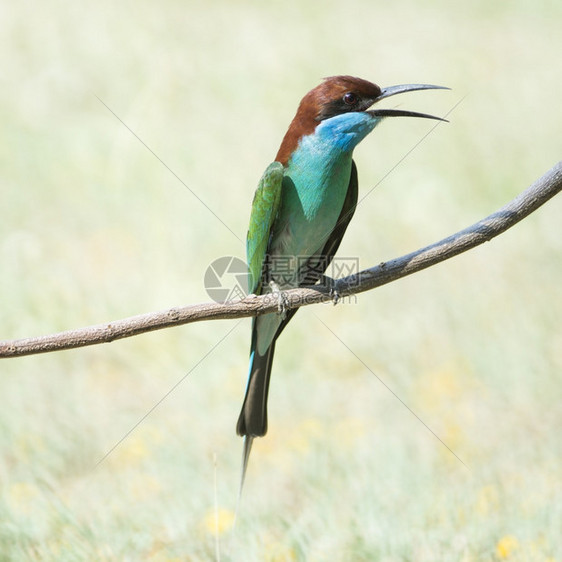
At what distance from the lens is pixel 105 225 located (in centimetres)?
516

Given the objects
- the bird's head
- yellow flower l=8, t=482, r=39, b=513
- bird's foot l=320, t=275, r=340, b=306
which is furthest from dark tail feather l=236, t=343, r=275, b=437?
the bird's head

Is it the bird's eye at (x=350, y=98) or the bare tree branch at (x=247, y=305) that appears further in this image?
the bird's eye at (x=350, y=98)

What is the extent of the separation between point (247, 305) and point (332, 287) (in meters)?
0.51

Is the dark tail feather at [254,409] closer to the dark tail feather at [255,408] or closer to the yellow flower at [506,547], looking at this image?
the dark tail feather at [255,408]

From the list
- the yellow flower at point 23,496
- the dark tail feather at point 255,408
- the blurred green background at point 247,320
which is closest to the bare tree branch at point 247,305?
the dark tail feather at point 255,408

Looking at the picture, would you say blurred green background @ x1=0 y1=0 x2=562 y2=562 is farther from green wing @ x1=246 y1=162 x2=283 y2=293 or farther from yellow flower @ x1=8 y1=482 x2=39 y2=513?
green wing @ x1=246 y1=162 x2=283 y2=293

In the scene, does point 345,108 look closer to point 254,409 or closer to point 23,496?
point 254,409

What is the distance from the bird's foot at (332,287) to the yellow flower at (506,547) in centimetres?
82

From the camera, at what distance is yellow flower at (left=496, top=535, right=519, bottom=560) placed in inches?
87.7

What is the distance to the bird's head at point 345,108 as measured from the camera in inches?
102

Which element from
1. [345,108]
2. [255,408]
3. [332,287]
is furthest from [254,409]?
[345,108]

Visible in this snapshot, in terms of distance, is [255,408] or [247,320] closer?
[255,408]

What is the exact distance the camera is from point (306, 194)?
2666mm

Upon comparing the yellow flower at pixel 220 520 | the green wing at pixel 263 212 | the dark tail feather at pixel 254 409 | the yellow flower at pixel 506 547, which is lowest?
the yellow flower at pixel 506 547
